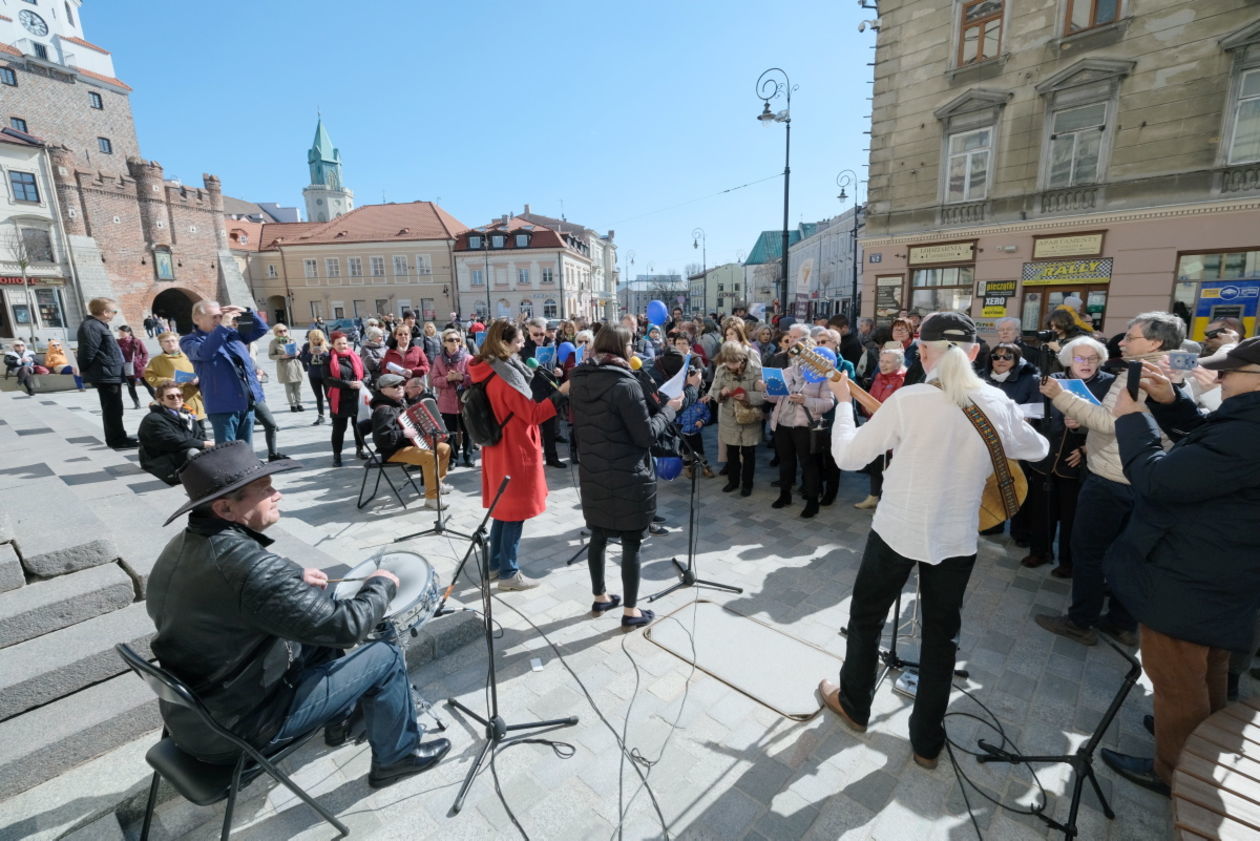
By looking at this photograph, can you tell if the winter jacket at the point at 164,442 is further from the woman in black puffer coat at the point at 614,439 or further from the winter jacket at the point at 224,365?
the woman in black puffer coat at the point at 614,439

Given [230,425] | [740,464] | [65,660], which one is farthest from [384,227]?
[65,660]

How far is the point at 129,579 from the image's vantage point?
3420 millimetres

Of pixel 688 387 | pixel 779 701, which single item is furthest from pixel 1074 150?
pixel 779 701

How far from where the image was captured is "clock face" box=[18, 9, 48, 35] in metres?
40.3

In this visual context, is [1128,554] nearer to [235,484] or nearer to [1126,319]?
[235,484]

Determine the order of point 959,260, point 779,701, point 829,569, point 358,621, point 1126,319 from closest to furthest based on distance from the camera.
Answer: point 358,621 → point 779,701 → point 829,569 → point 1126,319 → point 959,260

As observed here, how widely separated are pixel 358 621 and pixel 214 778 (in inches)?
31.5

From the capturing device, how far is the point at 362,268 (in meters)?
48.9

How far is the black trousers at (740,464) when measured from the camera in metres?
6.86

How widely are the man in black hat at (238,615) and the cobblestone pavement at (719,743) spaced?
0.72 m

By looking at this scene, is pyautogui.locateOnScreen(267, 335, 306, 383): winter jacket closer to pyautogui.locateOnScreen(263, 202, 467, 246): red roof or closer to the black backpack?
the black backpack

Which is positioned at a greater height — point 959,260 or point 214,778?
point 959,260

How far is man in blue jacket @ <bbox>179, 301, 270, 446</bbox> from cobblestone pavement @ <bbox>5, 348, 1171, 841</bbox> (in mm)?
2950

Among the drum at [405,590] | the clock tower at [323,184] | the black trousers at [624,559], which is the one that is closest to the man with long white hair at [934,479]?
the black trousers at [624,559]
